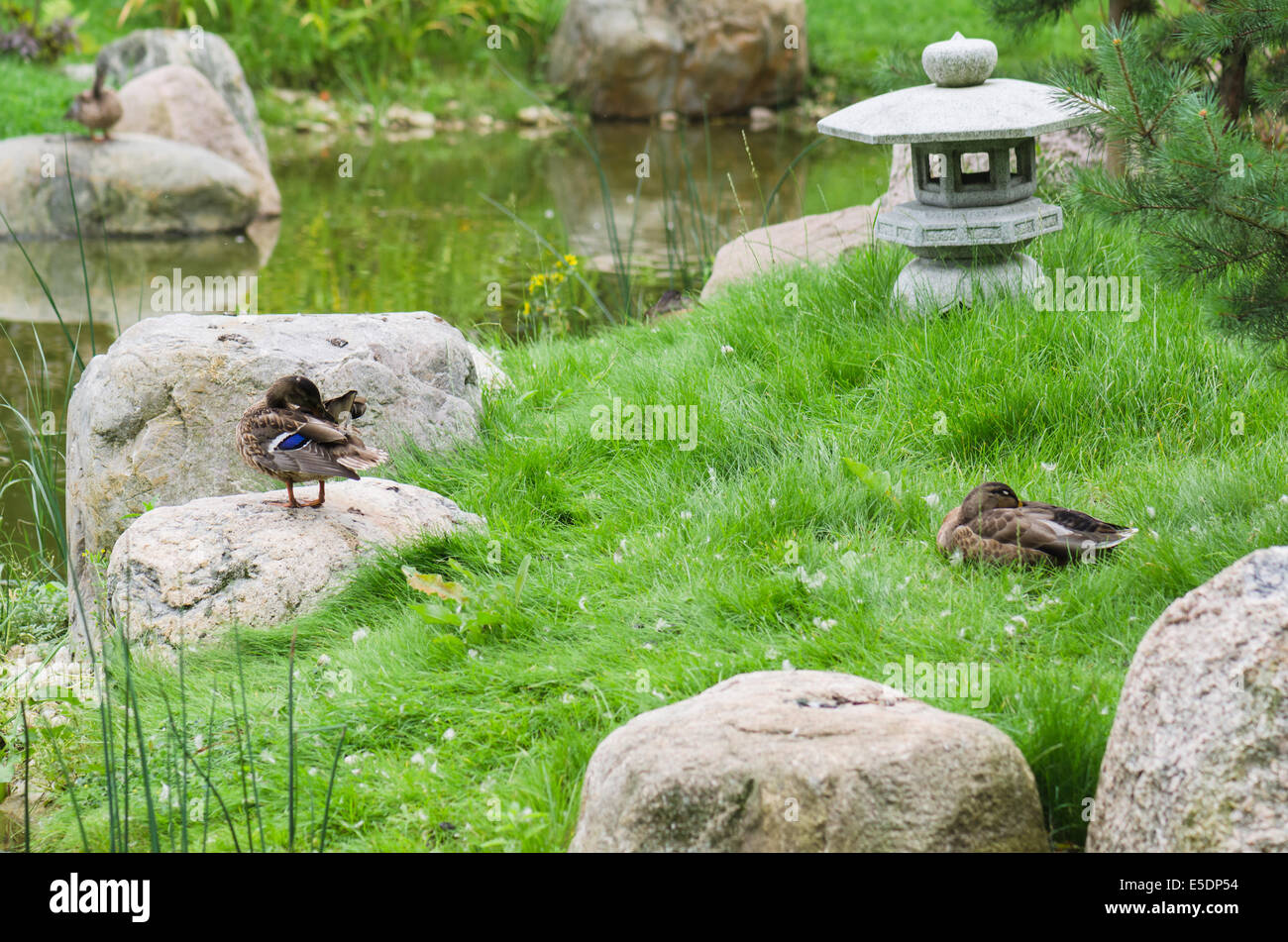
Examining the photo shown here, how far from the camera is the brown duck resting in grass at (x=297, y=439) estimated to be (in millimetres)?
4211

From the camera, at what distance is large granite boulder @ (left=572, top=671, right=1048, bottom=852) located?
2.58m

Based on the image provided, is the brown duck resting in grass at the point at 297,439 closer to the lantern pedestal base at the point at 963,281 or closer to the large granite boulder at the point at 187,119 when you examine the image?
the lantern pedestal base at the point at 963,281

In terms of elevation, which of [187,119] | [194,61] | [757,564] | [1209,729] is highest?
[194,61]

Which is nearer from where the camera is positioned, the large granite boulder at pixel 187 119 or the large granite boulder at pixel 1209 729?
the large granite boulder at pixel 1209 729

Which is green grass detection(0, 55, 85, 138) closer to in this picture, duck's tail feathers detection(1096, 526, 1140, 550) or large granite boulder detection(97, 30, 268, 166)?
large granite boulder detection(97, 30, 268, 166)

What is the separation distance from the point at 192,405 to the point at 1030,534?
11.1 ft

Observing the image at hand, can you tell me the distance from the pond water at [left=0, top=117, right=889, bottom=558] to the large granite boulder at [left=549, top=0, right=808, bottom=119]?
1.23 metres

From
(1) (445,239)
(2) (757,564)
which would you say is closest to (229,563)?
(2) (757,564)

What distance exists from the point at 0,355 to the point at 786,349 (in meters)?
5.62

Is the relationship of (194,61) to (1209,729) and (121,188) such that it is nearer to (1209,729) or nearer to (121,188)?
(121,188)

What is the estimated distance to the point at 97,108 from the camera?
11.1 metres

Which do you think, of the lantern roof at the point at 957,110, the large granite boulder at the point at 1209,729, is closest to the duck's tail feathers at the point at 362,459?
the lantern roof at the point at 957,110

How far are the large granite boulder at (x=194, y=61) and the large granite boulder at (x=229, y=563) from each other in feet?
30.7
